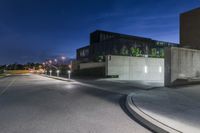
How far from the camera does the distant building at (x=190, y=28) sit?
1898 centimetres

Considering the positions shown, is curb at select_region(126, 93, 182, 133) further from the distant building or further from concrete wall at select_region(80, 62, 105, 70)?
concrete wall at select_region(80, 62, 105, 70)

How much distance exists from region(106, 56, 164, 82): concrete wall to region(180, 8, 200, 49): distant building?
22.9 feet

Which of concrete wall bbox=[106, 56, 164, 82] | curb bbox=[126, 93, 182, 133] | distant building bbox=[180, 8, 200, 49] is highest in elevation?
distant building bbox=[180, 8, 200, 49]

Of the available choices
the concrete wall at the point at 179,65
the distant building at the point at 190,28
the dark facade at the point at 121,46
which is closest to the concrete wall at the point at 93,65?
the dark facade at the point at 121,46

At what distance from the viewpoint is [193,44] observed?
1970cm

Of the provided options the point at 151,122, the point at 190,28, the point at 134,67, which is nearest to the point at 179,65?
the point at 190,28

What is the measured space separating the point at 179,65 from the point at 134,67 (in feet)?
41.1

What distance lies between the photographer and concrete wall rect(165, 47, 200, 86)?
43.8 ft

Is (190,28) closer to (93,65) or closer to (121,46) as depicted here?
(93,65)

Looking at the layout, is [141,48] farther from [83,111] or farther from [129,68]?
[83,111]

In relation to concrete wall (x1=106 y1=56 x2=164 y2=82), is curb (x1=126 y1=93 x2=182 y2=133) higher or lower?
lower

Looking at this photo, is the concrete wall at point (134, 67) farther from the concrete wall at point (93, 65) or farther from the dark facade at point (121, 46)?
the dark facade at point (121, 46)

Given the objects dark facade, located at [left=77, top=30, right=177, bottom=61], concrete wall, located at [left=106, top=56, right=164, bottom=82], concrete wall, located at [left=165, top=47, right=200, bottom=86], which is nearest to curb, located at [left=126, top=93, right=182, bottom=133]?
concrete wall, located at [left=165, top=47, right=200, bottom=86]

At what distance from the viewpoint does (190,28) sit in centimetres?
1991
